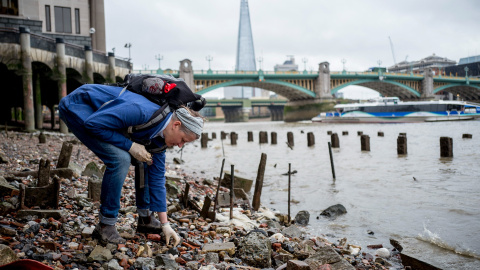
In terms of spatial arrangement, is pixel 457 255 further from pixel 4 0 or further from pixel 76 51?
pixel 4 0

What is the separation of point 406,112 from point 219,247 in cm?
4831

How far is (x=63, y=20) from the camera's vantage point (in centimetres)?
A: 2517

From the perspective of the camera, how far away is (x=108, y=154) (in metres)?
2.99

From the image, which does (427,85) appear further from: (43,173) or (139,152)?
(139,152)

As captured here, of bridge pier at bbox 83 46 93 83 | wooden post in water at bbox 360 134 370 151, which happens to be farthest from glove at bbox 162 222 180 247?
bridge pier at bbox 83 46 93 83

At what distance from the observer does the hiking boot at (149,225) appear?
360 cm

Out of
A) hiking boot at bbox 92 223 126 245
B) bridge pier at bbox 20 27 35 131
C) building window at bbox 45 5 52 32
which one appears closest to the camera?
hiking boot at bbox 92 223 126 245

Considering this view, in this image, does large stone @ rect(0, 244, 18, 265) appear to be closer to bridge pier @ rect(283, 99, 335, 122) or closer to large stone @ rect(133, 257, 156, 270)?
large stone @ rect(133, 257, 156, 270)

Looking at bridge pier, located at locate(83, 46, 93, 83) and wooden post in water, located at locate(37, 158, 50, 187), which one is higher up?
bridge pier, located at locate(83, 46, 93, 83)

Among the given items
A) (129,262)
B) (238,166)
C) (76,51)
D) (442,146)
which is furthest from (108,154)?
(76,51)

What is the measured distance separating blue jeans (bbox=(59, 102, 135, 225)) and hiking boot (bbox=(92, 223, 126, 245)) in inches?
1.9

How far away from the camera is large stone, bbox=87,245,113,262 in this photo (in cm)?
288

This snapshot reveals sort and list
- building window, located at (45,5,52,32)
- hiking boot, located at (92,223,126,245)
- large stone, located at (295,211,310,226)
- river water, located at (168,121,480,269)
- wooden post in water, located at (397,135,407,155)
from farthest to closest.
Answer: building window, located at (45,5,52,32), wooden post in water, located at (397,135,407,155), large stone, located at (295,211,310,226), river water, located at (168,121,480,269), hiking boot, located at (92,223,126,245)

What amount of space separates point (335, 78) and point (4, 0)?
52.4 metres
